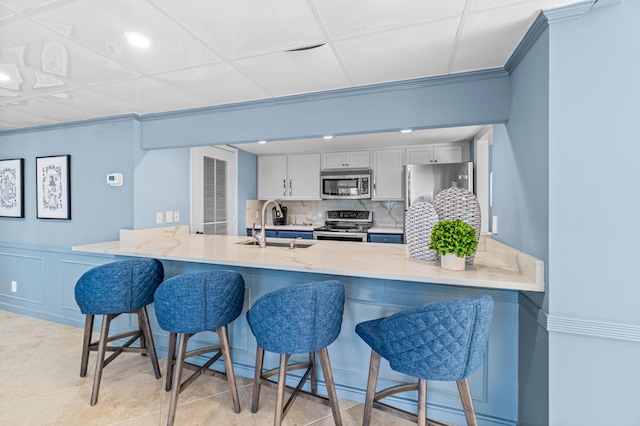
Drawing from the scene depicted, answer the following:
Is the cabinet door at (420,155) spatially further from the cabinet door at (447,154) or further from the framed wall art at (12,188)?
the framed wall art at (12,188)

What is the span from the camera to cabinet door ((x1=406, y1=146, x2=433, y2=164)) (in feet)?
14.0

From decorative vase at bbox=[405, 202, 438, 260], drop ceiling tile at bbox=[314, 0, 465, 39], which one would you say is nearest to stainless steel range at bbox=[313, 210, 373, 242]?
decorative vase at bbox=[405, 202, 438, 260]

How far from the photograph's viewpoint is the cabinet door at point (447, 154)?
13.6 ft

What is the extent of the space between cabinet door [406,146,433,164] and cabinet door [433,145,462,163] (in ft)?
0.22

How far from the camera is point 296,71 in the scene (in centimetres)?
192

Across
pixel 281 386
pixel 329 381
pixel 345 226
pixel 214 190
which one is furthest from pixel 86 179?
pixel 345 226

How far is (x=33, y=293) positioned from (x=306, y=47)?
13.5 ft

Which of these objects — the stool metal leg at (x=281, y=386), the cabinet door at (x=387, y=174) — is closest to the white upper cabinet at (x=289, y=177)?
the cabinet door at (x=387, y=174)

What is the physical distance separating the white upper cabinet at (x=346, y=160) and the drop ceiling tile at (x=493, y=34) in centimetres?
274

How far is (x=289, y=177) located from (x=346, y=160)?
1.00m

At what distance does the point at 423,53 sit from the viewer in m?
1.69

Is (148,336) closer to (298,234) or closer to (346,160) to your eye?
(298,234)
